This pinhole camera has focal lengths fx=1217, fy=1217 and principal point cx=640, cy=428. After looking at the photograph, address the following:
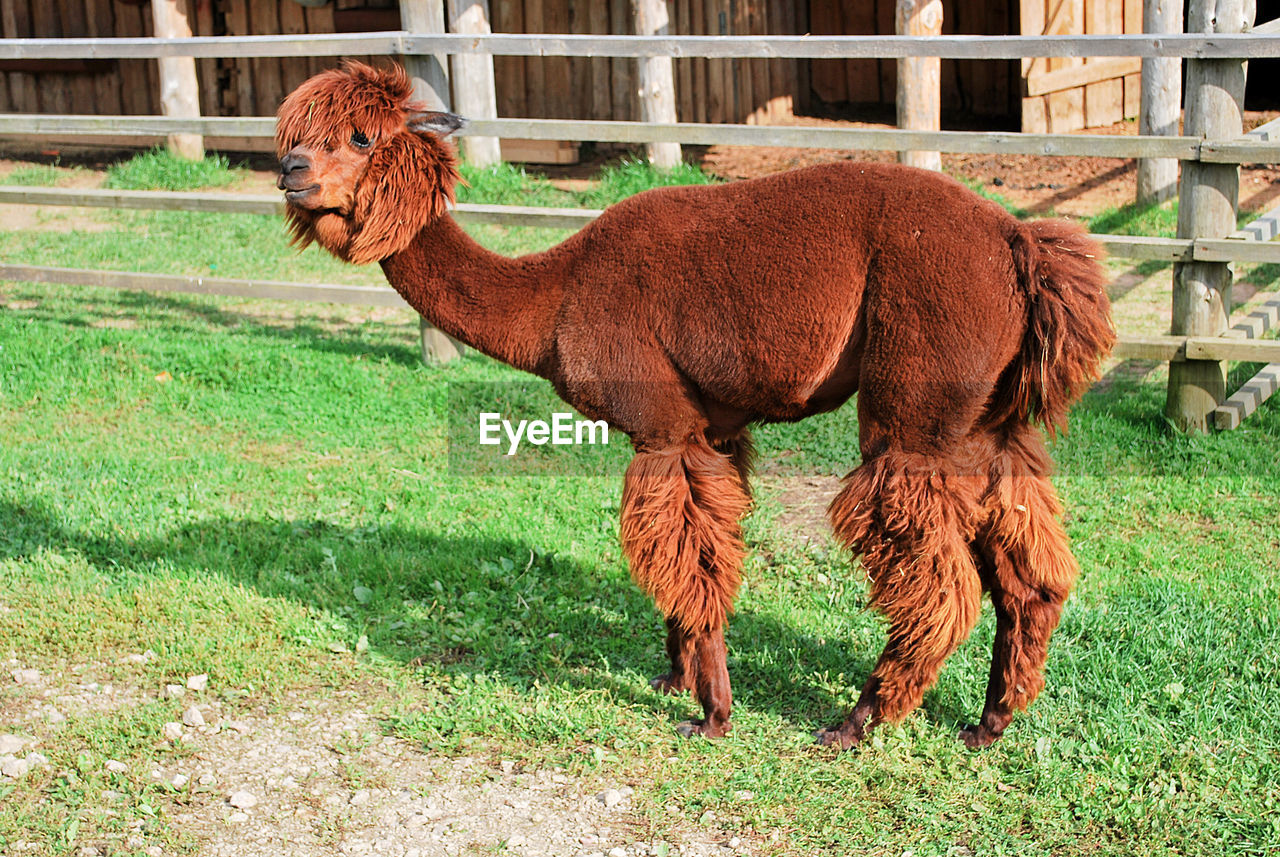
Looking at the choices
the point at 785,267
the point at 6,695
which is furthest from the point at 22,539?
the point at 785,267

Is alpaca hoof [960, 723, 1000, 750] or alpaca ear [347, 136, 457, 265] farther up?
alpaca ear [347, 136, 457, 265]

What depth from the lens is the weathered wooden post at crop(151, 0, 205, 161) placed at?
12961mm

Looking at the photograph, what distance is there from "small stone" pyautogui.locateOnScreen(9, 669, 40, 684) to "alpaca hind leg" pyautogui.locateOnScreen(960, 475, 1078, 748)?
3.46 meters

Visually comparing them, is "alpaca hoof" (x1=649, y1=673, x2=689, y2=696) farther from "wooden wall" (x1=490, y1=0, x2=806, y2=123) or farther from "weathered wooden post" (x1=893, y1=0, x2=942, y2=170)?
"wooden wall" (x1=490, y1=0, x2=806, y2=123)

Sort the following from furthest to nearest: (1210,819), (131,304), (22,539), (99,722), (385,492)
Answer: (131,304), (385,492), (22,539), (99,722), (1210,819)

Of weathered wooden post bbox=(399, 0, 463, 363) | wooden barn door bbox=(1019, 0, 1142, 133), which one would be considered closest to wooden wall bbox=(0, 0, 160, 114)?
weathered wooden post bbox=(399, 0, 463, 363)

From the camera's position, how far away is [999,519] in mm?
3805

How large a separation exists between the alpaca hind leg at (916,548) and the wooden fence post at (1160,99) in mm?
6727

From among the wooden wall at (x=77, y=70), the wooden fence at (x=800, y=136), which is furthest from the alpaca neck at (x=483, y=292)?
the wooden wall at (x=77, y=70)

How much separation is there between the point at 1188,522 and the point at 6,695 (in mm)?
4941

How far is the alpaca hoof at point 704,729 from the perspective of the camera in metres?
4.20

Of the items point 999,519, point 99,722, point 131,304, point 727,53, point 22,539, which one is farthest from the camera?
point 131,304

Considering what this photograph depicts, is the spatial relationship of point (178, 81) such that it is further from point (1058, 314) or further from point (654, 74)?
point (1058, 314)

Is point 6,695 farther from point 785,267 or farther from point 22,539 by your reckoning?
point 785,267
